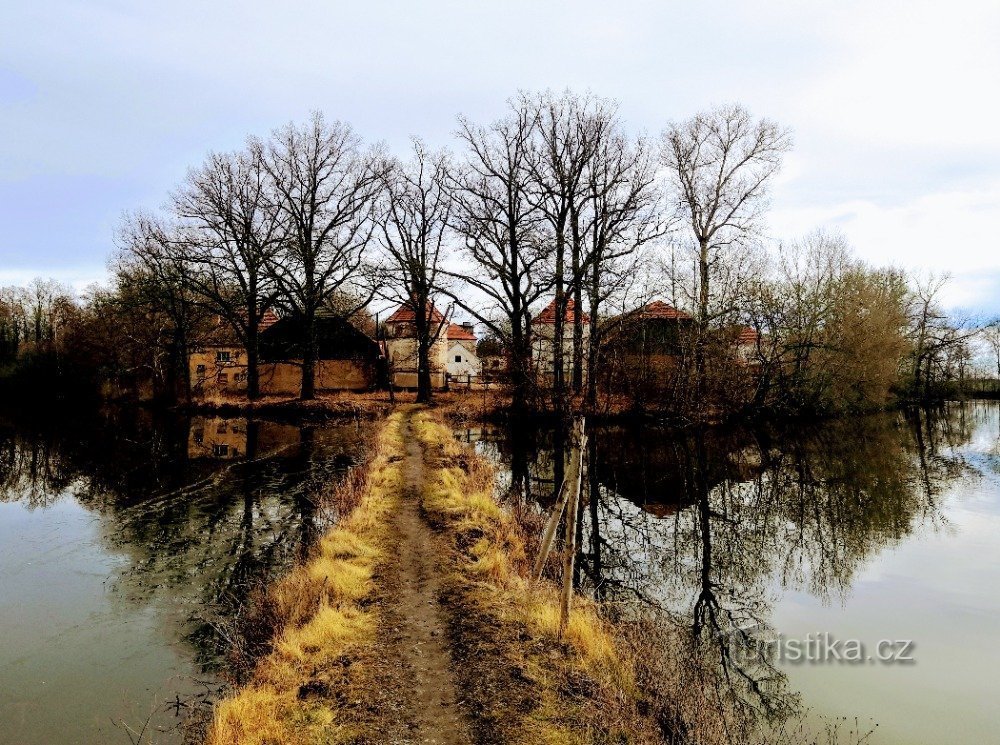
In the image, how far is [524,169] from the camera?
2942 centimetres

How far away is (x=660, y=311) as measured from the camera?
3766 cm

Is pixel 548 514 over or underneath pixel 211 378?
underneath

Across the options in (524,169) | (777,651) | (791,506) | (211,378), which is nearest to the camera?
(777,651)

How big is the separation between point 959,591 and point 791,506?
4.68m

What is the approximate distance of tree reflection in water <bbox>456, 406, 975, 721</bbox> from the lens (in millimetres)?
8305

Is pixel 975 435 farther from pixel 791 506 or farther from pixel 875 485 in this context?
pixel 791 506

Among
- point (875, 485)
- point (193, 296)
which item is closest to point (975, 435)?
point (875, 485)

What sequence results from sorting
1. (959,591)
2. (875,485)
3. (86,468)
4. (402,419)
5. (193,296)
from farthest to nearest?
1. (193,296)
2. (402,419)
3. (86,468)
4. (875,485)
5. (959,591)

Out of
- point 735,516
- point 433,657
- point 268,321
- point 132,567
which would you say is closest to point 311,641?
point 433,657

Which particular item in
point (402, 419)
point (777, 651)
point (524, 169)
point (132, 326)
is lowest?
point (777, 651)

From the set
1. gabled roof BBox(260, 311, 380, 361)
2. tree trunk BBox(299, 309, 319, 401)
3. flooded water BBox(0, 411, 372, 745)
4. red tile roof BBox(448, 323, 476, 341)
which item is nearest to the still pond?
flooded water BBox(0, 411, 372, 745)

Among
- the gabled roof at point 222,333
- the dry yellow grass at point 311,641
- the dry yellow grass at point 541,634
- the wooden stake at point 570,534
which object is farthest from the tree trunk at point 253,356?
the wooden stake at point 570,534

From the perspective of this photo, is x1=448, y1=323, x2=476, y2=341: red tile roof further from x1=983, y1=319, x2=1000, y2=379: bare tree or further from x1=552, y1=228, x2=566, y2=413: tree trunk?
x1=983, y1=319, x2=1000, y2=379: bare tree

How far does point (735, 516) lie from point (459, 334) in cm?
4681
